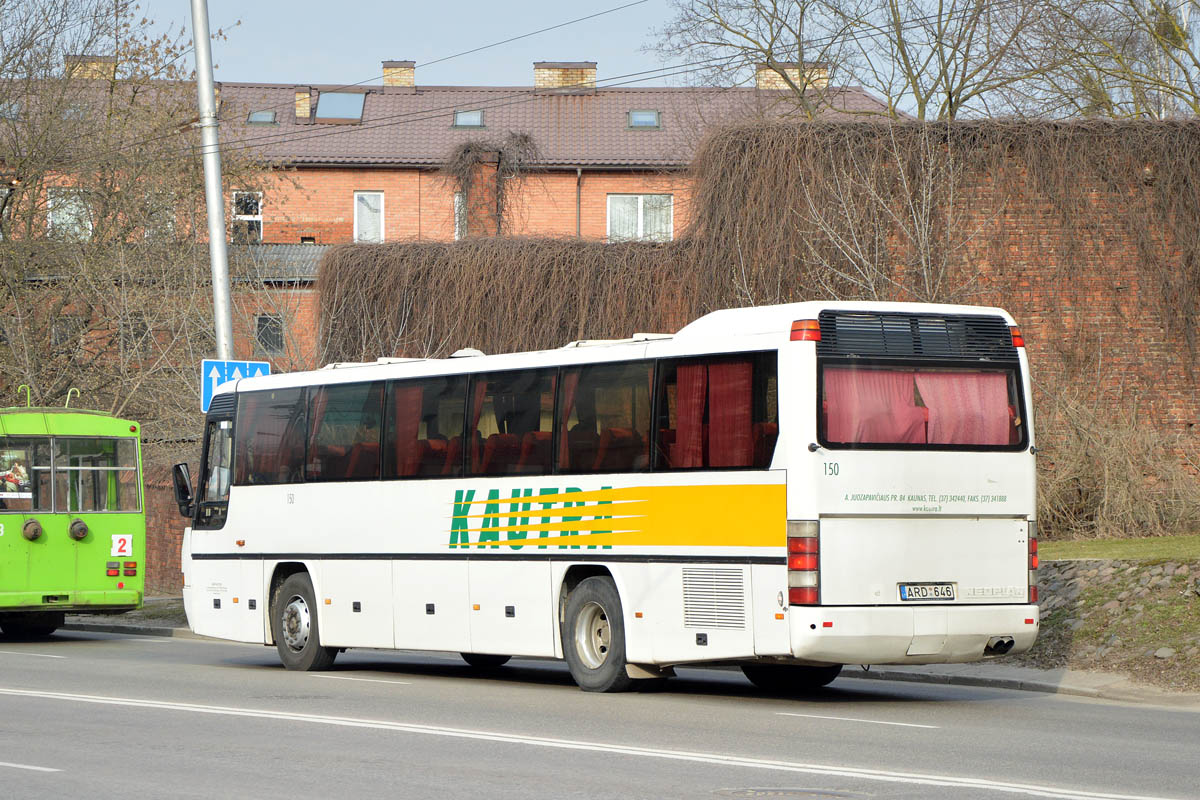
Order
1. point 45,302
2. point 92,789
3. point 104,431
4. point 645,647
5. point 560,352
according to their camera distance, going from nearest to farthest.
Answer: point 92,789 → point 645,647 → point 560,352 → point 104,431 → point 45,302

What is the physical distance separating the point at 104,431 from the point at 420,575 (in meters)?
9.14

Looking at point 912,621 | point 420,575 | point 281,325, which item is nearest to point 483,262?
point 281,325

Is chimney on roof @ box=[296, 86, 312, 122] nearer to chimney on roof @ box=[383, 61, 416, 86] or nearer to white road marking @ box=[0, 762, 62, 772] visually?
chimney on roof @ box=[383, 61, 416, 86]

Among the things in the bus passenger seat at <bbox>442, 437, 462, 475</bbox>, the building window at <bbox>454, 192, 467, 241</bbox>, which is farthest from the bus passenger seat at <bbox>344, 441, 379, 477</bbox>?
the building window at <bbox>454, 192, 467, 241</bbox>

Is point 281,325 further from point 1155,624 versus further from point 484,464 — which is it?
point 1155,624

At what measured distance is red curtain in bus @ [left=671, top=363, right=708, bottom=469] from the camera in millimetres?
14367

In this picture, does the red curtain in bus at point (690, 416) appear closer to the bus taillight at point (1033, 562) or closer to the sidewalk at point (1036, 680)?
the bus taillight at point (1033, 562)

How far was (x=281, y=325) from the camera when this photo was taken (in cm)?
3291

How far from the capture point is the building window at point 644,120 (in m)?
60.7

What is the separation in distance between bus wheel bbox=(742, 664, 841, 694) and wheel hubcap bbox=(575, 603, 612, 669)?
1299 millimetres

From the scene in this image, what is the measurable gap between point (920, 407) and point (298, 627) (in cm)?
756

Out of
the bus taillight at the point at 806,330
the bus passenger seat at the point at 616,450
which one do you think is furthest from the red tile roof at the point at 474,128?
the bus taillight at the point at 806,330

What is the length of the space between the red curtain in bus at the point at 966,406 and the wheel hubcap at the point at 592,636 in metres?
3.32

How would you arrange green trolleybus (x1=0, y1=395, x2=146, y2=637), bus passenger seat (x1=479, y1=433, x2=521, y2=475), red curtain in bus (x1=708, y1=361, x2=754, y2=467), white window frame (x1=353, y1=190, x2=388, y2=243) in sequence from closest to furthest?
red curtain in bus (x1=708, y1=361, x2=754, y2=467) < bus passenger seat (x1=479, y1=433, x2=521, y2=475) < green trolleybus (x1=0, y1=395, x2=146, y2=637) < white window frame (x1=353, y1=190, x2=388, y2=243)
